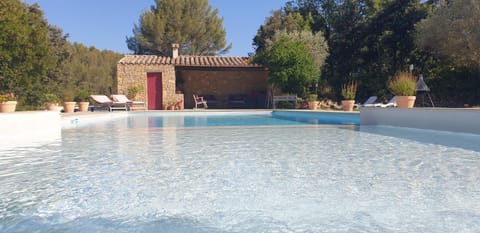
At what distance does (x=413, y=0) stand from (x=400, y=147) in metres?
13.8

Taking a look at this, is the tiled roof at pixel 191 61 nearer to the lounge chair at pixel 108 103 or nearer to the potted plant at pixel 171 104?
the potted plant at pixel 171 104

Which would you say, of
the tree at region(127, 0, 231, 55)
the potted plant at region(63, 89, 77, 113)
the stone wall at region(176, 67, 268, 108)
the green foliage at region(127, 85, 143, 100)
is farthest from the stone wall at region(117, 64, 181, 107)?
the tree at region(127, 0, 231, 55)

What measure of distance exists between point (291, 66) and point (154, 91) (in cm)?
625

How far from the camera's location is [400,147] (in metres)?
4.54

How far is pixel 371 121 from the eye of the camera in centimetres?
824

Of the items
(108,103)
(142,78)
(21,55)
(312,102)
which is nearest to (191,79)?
(142,78)

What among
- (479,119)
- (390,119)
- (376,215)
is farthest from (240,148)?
(390,119)

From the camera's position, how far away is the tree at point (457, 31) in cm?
1212

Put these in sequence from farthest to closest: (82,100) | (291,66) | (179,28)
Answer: (179,28) → (291,66) → (82,100)

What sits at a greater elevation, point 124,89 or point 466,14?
point 466,14

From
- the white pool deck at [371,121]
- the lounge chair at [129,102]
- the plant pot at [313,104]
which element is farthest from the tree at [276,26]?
the white pool deck at [371,121]

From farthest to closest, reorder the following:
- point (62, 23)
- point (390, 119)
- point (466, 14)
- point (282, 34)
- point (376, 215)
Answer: point (62, 23), point (282, 34), point (466, 14), point (390, 119), point (376, 215)

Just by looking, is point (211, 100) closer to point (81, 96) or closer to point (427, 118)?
point (81, 96)

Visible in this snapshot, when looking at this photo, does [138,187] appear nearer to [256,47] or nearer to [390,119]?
[390,119]
